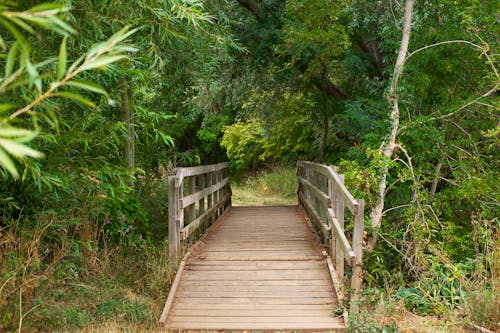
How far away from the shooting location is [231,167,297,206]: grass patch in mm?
18641

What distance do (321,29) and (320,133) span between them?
7.30 meters

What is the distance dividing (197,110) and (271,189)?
818cm

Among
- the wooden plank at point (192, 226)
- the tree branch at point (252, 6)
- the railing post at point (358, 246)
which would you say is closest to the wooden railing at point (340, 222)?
the railing post at point (358, 246)

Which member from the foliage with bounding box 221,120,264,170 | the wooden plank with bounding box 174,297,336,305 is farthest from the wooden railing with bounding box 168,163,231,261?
the foliage with bounding box 221,120,264,170

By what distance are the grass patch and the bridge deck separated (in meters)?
10.2

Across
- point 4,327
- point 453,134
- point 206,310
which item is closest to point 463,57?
point 453,134

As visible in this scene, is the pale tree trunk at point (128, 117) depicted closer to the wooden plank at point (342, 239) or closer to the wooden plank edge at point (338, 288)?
the wooden plank at point (342, 239)

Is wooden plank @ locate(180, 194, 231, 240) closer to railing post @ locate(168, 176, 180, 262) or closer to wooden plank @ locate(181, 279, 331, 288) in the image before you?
railing post @ locate(168, 176, 180, 262)

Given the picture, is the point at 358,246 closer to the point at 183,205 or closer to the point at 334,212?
the point at 334,212

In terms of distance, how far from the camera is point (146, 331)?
493cm

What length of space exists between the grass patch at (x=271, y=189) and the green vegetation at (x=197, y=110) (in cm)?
384

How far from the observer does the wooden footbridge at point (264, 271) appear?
5.23 meters

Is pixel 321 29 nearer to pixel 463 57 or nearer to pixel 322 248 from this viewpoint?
pixel 463 57

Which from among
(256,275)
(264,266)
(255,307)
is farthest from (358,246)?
(264,266)
